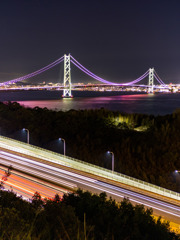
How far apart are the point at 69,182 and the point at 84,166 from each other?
A: 6.82 feet

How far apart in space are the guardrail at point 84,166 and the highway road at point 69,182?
2.14 ft

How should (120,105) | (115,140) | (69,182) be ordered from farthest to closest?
(120,105)
(115,140)
(69,182)

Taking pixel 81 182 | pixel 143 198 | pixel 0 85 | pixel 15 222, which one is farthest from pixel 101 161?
pixel 0 85

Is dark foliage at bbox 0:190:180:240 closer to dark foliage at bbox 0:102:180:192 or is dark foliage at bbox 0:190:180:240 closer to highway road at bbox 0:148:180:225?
highway road at bbox 0:148:180:225

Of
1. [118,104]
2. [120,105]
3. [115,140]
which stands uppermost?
[118,104]

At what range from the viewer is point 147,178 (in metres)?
9.55

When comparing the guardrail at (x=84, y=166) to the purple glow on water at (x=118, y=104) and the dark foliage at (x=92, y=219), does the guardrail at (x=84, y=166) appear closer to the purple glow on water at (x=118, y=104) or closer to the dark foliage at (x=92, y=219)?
the dark foliage at (x=92, y=219)

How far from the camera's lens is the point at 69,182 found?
746 cm

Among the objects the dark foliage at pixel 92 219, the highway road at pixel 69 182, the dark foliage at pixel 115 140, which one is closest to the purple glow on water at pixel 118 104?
the dark foliage at pixel 115 140

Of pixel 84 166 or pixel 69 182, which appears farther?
pixel 84 166

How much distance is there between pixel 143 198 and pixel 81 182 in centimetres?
169

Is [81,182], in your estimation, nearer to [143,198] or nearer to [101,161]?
[143,198]

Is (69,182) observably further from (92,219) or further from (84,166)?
(92,219)

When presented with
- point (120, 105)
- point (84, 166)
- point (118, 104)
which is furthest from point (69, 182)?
point (118, 104)
